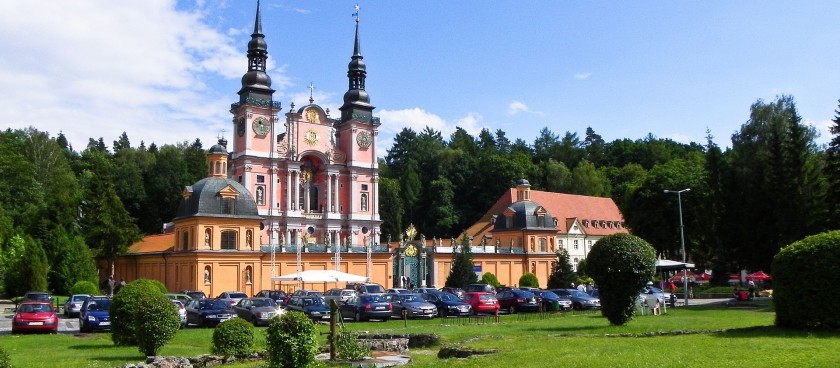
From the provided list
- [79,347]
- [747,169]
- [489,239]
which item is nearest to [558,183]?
[489,239]

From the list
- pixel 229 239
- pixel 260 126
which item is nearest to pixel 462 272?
pixel 229 239

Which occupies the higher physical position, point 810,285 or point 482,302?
point 810,285

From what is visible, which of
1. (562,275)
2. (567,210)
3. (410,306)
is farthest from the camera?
(567,210)

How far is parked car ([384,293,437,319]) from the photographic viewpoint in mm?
34344

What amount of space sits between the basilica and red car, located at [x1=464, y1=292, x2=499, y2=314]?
835 inches

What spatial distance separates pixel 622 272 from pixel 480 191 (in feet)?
269

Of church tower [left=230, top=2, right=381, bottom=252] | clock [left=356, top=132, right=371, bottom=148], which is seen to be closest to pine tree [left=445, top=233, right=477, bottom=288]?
church tower [left=230, top=2, right=381, bottom=252]

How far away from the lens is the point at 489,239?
260ft

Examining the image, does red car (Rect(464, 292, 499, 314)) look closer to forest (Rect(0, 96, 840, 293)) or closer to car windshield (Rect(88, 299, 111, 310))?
car windshield (Rect(88, 299, 111, 310))

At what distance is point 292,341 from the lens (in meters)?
14.6

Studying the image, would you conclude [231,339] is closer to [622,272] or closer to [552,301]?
[622,272]

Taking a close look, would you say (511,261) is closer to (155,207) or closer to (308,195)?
(308,195)

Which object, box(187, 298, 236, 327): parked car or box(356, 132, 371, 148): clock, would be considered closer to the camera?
box(187, 298, 236, 327): parked car

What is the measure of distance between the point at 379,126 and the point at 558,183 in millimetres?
37331
